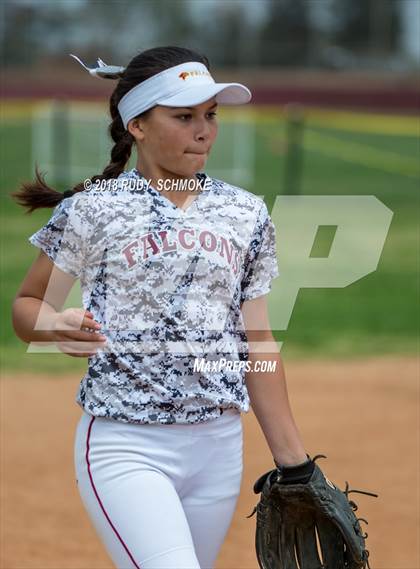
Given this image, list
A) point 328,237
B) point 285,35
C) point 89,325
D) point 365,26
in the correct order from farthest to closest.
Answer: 1. point 365,26
2. point 285,35
3. point 328,237
4. point 89,325

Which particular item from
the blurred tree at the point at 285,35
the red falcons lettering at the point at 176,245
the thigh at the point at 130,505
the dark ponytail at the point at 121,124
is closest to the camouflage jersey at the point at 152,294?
the red falcons lettering at the point at 176,245

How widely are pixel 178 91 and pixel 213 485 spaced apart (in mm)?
1148

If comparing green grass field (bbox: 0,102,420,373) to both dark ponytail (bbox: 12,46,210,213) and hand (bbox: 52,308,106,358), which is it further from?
hand (bbox: 52,308,106,358)

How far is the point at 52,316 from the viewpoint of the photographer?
9.83ft

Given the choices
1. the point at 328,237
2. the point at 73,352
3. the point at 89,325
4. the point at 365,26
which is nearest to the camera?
the point at 89,325

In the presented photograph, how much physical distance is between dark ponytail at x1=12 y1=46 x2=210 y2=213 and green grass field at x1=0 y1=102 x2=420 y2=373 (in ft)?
13.8

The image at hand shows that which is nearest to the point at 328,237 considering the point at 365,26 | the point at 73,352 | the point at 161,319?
the point at 161,319

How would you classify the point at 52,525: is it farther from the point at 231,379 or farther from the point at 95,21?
the point at 95,21

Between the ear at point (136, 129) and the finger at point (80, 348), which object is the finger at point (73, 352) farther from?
the ear at point (136, 129)

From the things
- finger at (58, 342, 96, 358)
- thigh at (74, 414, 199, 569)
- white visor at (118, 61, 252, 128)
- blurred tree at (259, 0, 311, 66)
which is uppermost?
white visor at (118, 61, 252, 128)

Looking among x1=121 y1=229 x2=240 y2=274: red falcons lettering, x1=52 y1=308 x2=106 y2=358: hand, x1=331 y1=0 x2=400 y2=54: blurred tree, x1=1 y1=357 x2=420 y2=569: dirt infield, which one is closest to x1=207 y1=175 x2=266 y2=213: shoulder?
x1=121 y1=229 x2=240 y2=274: red falcons lettering

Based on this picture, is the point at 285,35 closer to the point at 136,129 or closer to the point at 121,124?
the point at 121,124

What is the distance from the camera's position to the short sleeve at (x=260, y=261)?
10.5 feet

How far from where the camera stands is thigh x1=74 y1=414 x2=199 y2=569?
284 centimetres
